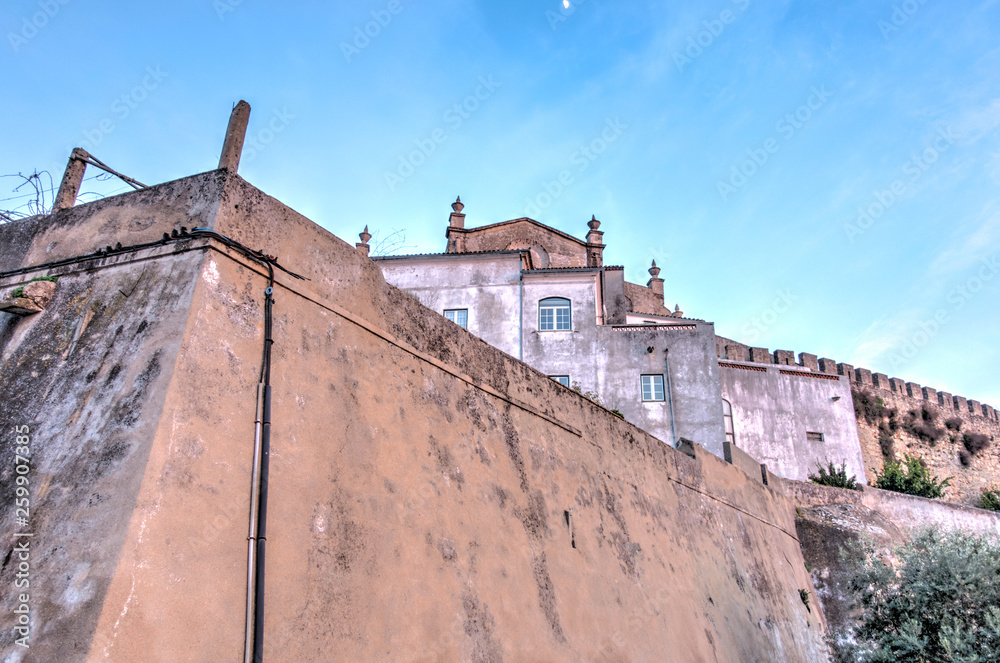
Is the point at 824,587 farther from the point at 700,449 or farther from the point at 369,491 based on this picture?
the point at 369,491

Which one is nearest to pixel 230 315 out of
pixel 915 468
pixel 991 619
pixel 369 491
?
pixel 369 491

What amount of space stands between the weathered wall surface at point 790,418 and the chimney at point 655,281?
12.0m

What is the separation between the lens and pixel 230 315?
482cm

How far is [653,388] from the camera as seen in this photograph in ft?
75.5

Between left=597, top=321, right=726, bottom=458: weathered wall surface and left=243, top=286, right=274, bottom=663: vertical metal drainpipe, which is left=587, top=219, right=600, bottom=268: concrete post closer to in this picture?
left=597, top=321, right=726, bottom=458: weathered wall surface

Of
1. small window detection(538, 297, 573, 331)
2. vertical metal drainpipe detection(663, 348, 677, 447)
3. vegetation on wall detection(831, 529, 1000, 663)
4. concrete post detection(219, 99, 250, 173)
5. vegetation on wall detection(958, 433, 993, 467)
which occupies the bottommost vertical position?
vegetation on wall detection(831, 529, 1000, 663)

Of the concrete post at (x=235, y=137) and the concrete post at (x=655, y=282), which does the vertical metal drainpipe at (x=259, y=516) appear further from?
the concrete post at (x=655, y=282)

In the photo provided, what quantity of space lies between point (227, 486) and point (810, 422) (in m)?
27.4

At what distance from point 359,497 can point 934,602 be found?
27.6 ft

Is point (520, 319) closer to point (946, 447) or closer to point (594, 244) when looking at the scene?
point (594, 244)

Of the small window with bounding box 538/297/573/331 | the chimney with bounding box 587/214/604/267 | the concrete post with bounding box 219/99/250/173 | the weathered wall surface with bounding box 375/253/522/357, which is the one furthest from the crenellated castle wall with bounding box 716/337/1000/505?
the concrete post with bounding box 219/99/250/173

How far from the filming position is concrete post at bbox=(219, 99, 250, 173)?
5289mm

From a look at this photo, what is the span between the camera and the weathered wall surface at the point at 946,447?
1282 inches

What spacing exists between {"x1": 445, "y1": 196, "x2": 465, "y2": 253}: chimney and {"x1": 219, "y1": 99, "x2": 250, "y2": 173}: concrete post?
26190 millimetres
